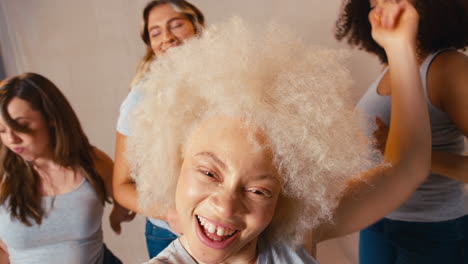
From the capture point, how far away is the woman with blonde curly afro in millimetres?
643

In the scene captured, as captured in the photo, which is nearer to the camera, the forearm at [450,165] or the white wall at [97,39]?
the forearm at [450,165]

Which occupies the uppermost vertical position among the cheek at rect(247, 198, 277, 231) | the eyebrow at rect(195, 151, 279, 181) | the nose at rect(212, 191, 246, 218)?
the eyebrow at rect(195, 151, 279, 181)

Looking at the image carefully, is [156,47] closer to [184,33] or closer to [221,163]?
[184,33]

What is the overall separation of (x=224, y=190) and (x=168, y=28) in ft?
2.68

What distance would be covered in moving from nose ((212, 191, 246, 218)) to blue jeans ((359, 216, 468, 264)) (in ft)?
2.76

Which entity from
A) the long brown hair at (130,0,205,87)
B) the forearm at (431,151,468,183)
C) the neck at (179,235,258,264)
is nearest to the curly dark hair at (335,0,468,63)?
the forearm at (431,151,468,183)

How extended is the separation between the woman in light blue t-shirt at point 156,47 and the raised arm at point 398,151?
61 centimetres

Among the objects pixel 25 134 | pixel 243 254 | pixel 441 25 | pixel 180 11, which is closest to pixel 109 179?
pixel 25 134

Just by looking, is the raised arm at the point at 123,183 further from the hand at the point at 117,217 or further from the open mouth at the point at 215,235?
the open mouth at the point at 215,235

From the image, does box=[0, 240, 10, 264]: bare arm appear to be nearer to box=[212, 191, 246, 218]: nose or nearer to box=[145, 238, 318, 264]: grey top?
box=[145, 238, 318, 264]: grey top

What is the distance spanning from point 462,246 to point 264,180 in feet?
2.98

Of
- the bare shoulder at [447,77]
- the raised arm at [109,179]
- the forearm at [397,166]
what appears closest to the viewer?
the forearm at [397,166]

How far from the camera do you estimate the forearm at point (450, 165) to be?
1.08 m

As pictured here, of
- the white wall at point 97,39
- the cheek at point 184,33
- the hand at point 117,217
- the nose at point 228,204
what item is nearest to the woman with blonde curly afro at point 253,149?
the nose at point 228,204
